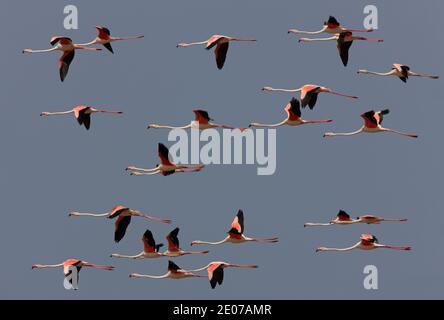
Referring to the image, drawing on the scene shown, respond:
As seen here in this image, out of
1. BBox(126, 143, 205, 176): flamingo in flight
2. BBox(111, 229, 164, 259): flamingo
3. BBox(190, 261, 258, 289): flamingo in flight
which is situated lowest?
BBox(190, 261, 258, 289): flamingo in flight

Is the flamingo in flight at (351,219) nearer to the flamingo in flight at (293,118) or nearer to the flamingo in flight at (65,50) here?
the flamingo in flight at (293,118)

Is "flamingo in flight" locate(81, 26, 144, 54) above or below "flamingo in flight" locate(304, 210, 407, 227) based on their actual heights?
above

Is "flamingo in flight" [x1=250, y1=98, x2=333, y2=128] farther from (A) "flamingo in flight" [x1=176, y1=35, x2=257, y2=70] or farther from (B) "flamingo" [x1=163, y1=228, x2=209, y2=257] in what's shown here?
(B) "flamingo" [x1=163, y1=228, x2=209, y2=257]

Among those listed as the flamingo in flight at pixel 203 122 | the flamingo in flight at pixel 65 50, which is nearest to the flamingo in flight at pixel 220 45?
the flamingo in flight at pixel 203 122

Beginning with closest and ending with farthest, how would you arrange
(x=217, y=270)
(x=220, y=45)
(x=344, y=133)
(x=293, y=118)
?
(x=217, y=270)
(x=220, y=45)
(x=293, y=118)
(x=344, y=133)

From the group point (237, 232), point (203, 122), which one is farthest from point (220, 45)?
point (237, 232)

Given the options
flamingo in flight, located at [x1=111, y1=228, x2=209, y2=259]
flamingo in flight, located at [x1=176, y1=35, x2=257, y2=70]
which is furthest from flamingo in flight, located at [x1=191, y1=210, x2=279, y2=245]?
Answer: flamingo in flight, located at [x1=176, y1=35, x2=257, y2=70]

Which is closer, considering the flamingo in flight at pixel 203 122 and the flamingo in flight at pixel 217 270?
the flamingo in flight at pixel 217 270

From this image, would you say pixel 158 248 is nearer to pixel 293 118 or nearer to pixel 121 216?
pixel 121 216

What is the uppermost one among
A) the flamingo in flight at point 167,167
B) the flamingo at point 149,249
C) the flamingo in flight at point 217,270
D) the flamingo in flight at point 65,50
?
the flamingo in flight at point 65,50

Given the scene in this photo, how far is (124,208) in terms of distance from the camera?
Result: 5253 centimetres

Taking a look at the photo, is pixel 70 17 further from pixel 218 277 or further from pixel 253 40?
pixel 218 277

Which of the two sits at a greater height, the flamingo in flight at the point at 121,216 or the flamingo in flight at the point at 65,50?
the flamingo in flight at the point at 65,50

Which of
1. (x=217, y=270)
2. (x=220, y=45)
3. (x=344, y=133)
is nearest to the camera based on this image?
(x=217, y=270)
